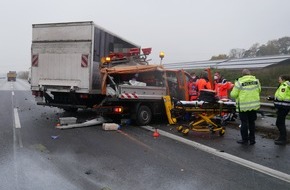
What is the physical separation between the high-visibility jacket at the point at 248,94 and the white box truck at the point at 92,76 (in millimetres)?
3272

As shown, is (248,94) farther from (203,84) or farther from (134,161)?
(134,161)

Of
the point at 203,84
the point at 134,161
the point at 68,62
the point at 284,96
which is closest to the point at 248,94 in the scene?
the point at 284,96

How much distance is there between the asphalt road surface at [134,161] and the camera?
4.80 meters

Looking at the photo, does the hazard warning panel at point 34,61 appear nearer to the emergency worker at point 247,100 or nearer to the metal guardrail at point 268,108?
the emergency worker at point 247,100

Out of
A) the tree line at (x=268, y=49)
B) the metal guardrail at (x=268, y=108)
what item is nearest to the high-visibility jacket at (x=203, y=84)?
the metal guardrail at (x=268, y=108)

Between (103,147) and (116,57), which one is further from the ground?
(116,57)

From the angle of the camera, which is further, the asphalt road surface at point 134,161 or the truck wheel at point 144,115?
the truck wheel at point 144,115

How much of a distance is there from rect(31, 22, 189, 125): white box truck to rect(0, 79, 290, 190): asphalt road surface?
1.27 meters

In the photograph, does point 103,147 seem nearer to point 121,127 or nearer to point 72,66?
point 121,127

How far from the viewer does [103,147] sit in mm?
7102

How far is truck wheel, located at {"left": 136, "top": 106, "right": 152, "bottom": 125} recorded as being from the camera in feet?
33.3

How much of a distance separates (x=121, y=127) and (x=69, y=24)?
3693 millimetres

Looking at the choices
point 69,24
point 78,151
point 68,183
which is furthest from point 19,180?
point 69,24

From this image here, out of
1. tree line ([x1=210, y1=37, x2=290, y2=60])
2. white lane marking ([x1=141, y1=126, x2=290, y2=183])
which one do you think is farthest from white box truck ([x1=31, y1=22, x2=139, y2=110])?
tree line ([x1=210, y1=37, x2=290, y2=60])
